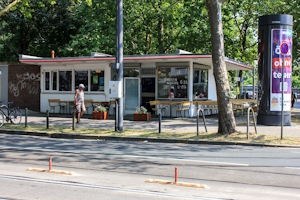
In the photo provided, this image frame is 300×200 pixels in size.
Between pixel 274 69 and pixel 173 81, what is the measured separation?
6.44m

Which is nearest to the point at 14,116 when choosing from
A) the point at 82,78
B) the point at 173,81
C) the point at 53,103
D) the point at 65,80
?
the point at 53,103

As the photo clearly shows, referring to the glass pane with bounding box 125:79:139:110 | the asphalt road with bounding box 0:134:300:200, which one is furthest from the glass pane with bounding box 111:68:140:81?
the asphalt road with bounding box 0:134:300:200

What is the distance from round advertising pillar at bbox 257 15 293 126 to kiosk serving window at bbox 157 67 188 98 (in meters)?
5.44

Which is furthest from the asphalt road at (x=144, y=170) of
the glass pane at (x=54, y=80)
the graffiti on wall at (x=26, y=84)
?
the graffiti on wall at (x=26, y=84)

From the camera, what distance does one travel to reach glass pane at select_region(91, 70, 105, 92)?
2325cm

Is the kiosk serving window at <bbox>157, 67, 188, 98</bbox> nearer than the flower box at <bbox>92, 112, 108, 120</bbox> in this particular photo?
No

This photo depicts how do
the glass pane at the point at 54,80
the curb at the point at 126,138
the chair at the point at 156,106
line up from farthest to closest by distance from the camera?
the glass pane at the point at 54,80, the chair at the point at 156,106, the curb at the point at 126,138

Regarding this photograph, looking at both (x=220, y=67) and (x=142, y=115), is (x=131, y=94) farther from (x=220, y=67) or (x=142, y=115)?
(x=220, y=67)

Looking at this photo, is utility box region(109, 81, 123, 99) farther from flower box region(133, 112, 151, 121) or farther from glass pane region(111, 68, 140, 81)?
glass pane region(111, 68, 140, 81)

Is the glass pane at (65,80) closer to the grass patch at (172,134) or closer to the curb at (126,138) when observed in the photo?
the grass patch at (172,134)

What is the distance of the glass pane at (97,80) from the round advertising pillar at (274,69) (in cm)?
1025

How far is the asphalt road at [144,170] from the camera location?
644 centimetres

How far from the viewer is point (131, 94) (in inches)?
891

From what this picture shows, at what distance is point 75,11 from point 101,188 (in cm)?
3216
